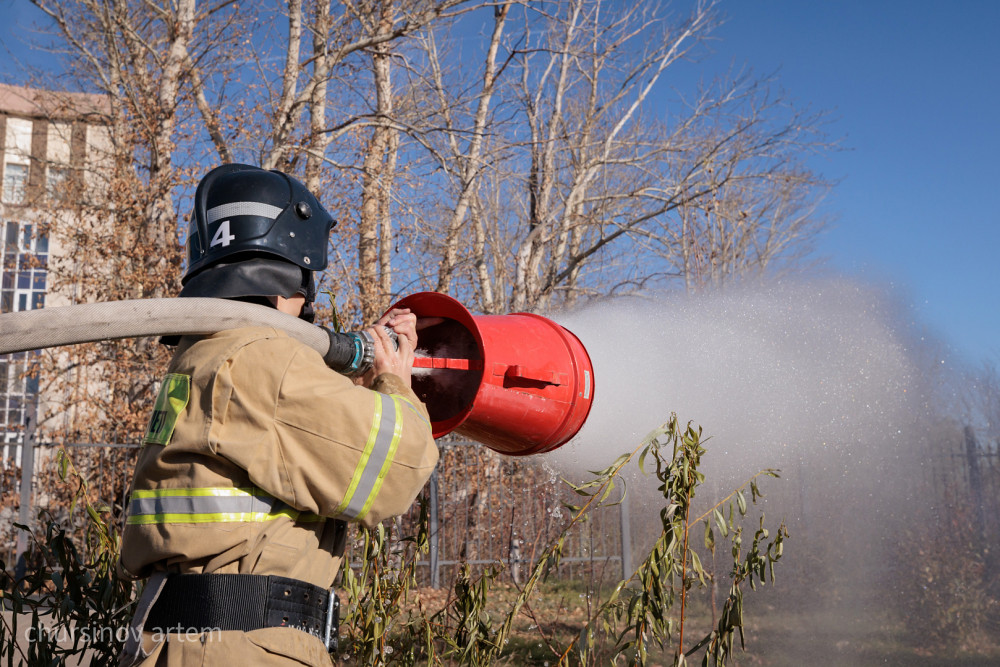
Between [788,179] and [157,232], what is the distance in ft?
30.8

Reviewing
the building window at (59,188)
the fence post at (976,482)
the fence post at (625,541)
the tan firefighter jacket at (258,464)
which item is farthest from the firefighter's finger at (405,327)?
the building window at (59,188)

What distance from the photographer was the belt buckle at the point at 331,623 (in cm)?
184

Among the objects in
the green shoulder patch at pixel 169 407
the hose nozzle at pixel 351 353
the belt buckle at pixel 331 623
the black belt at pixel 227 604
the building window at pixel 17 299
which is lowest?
the belt buckle at pixel 331 623

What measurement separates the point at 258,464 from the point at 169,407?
10.4 inches

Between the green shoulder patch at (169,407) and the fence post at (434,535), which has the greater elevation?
the green shoulder patch at (169,407)

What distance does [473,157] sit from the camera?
11.1 meters

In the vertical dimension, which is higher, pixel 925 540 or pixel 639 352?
pixel 639 352

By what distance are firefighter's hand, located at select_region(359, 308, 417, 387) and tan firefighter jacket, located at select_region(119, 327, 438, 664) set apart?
0.26 metres

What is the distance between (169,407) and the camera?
5.69ft

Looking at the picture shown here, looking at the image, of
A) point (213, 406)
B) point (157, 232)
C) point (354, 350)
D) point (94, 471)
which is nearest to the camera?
point (213, 406)

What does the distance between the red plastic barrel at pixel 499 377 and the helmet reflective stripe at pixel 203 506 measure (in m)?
0.81

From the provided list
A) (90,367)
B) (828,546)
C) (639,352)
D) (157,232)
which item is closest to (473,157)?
(157,232)

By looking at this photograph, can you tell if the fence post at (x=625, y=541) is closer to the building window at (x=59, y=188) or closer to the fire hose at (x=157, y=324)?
the fire hose at (x=157, y=324)

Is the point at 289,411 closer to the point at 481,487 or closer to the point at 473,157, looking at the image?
the point at 481,487
